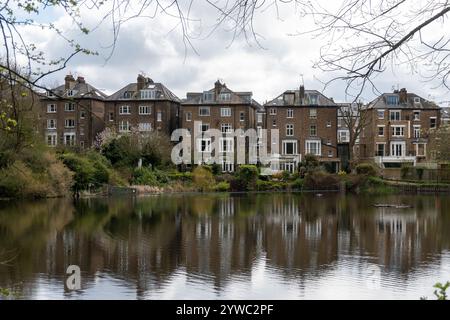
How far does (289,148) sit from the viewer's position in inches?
2729

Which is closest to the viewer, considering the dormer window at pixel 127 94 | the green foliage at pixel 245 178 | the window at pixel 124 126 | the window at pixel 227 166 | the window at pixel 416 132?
the green foliage at pixel 245 178

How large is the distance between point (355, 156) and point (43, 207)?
4577cm

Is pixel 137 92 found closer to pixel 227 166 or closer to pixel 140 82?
pixel 140 82

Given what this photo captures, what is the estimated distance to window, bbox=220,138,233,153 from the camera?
221ft

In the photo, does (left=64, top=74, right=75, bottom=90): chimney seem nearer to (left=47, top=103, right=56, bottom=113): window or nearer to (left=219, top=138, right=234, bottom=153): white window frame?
(left=47, top=103, right=56, bottom=113): window

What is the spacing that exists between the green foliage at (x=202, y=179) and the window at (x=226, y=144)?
8474 millimetres

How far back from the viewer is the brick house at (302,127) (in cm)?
6875

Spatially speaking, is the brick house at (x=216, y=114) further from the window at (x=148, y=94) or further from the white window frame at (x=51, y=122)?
the white window frame at (x=51, y=122)

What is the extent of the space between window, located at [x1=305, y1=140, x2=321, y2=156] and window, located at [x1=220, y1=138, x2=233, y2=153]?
8505 mm

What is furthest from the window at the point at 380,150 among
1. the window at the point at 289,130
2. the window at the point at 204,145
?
the window at the point at 204,145

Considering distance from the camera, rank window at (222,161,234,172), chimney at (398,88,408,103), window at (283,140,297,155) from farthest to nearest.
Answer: chimney at (398,88,408,103) → window at (283,140,297,155) → window at (222,161,234,172)

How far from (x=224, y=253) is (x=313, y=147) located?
4997 cm

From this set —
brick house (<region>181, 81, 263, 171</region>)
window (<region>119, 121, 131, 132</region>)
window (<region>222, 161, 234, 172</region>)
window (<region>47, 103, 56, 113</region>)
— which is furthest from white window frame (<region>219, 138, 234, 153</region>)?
window (<region>47, 103, 56, 113</region>)

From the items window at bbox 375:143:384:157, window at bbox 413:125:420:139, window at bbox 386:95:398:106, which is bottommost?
window at bbox 375:143:384:157
